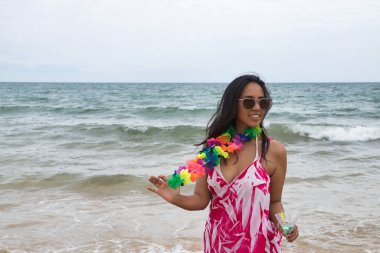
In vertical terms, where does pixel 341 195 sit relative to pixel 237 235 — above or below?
below

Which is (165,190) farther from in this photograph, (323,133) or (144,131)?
(144,131)

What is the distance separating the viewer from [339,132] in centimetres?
1775

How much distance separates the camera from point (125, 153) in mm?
13180

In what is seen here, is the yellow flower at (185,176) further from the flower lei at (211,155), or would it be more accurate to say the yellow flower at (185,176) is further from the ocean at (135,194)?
the ocean at (135,194)

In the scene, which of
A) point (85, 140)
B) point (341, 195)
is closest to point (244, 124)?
point (341, 195)

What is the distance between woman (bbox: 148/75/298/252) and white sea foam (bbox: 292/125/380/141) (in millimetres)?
14335

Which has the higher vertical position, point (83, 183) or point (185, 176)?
point (185, 176)

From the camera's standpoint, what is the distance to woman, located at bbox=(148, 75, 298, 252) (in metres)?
2.53

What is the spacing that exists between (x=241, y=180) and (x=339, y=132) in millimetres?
16150

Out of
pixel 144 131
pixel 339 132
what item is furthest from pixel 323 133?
pixel 144 131

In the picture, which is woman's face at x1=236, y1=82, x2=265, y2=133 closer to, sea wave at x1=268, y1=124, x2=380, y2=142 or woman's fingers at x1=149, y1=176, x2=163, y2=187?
woman's fingers at x1=149, y1=176, x2=163, y2=187

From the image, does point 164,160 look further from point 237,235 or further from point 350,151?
point 237,235

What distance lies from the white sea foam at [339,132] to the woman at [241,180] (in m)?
14.3

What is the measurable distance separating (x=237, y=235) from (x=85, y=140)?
14.0 m
